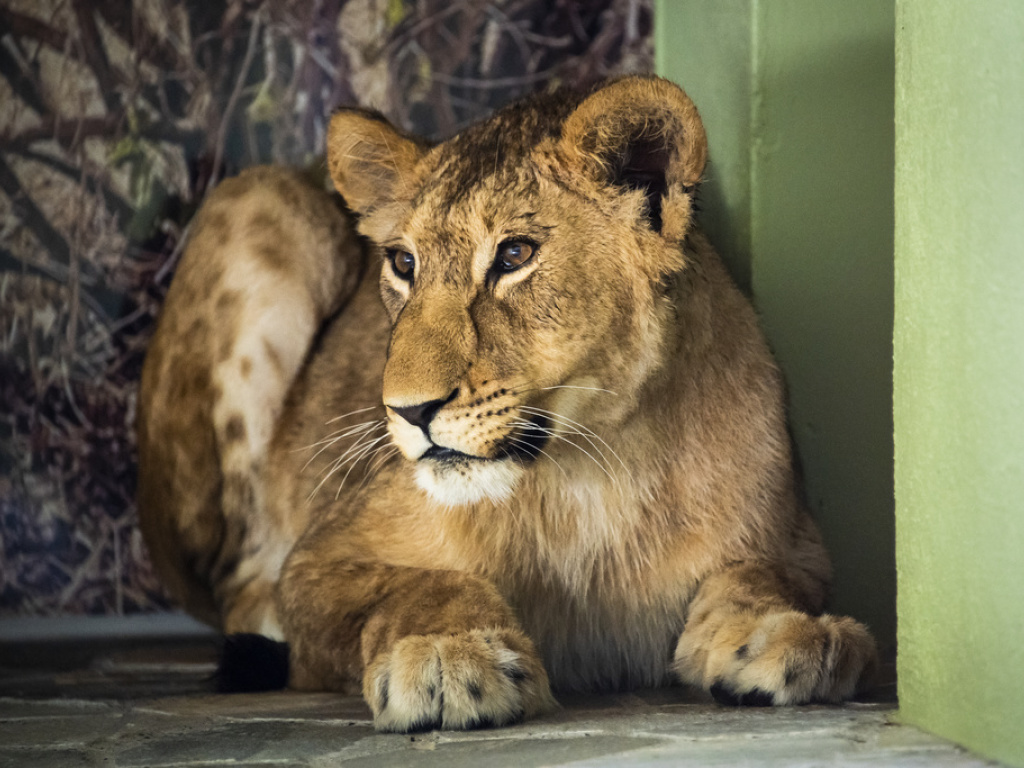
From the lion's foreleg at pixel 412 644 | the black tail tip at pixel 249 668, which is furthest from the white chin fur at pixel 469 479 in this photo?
the black tail tip at pixel 249 668

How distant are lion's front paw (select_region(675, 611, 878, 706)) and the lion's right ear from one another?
110 cm

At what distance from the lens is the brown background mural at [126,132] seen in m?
3.61

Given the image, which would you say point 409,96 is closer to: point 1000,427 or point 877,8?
point 877,8

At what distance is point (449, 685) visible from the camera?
1.78 metres

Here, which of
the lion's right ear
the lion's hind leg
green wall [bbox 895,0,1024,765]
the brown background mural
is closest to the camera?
green wall [bbox 895,0,1024,765]

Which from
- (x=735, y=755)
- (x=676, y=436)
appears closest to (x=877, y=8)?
(x=676, y=436)

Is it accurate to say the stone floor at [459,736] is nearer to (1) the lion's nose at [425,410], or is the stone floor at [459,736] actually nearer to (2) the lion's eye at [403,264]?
(1) the lion's nose at [425,410]

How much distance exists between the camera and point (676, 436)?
7.30 feet

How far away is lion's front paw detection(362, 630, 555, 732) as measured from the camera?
178cm

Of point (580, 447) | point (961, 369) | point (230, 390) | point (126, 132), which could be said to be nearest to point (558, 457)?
point (580, 447)

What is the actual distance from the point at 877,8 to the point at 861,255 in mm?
559

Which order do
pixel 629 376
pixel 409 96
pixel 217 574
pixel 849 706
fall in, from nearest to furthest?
1. pixel 849 706
2. pixel 629 376
3. pixel 217 574
4. pixel 409 96

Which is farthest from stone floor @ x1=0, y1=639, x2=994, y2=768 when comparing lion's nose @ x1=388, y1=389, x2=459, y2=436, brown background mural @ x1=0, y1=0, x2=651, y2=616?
brown background mural @ x1=0, y1=0, x2=651, y2=616

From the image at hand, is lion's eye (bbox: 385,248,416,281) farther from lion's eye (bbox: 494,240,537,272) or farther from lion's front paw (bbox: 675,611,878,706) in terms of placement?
lion's front paw (bbox: 675,611,878,706)
